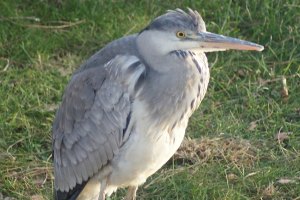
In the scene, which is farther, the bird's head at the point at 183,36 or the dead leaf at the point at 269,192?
the dead leaf at the point at 269,192

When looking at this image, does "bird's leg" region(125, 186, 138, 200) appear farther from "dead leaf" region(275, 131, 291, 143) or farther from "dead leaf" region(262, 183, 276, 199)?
"dead leaf" region(275, 131, 291, 143)

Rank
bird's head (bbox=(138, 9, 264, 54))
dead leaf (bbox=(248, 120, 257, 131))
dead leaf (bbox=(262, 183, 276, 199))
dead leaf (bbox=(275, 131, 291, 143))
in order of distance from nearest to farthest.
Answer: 1. bird's head (bbox=(138, 9, 264, 54))
2. dead leaf (bbox=(262, 183, 276, 199))
3. dead leaf (bbox=(275, 131, 291, 143))
4. dead leaf (bbox=(248, 120, 257, 131))

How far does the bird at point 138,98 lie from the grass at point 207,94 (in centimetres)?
69

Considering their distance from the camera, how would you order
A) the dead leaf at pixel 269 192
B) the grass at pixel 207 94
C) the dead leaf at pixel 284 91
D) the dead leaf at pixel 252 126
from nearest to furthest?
the dead leaf at pixel 269 192 → the grass at pixel 207 94 → the dead leaf at pixel 252 126 → the dead leaf at pixel 284 91

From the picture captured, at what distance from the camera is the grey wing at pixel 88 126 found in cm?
446

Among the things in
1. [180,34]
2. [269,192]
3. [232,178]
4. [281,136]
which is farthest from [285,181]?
[180,34]

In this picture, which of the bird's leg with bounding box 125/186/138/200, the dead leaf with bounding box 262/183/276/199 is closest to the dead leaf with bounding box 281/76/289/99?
the dead leaf with bounding box 262/183/276/199

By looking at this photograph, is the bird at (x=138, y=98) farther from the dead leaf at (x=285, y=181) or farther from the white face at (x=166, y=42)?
the dead leaf at (x=285, y=181)

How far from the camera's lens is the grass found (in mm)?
5301

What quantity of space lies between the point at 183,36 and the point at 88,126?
0.68m

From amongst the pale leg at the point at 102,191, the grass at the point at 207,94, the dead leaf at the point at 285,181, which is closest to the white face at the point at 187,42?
the pale leg at the point at 102,191

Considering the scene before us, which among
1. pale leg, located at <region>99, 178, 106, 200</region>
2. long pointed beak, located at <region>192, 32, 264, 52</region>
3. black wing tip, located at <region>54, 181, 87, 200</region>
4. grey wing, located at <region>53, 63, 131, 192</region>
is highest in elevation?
long pointed beak, located at <region>192, 32, 264, 52</region>

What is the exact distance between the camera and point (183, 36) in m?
4.36

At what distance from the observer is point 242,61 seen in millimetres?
6613
